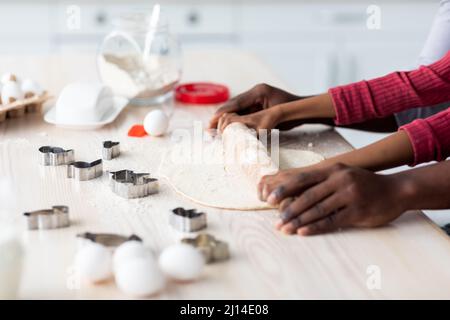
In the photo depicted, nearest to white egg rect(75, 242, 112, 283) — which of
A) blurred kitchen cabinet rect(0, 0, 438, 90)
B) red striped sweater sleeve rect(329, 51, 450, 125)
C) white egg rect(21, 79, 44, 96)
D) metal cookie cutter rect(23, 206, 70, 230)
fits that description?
metal cookie cutter rect(23, 206, 70, 230)

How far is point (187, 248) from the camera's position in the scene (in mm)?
804

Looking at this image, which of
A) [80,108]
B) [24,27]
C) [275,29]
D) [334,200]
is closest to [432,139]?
[334,200]

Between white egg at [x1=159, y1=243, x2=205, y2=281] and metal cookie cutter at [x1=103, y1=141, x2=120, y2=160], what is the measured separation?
42 centimetres

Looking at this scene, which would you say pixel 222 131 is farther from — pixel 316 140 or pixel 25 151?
pixel 25 151

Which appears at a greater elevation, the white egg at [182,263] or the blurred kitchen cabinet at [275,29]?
the blurred kitchen cabinet at [275,29]

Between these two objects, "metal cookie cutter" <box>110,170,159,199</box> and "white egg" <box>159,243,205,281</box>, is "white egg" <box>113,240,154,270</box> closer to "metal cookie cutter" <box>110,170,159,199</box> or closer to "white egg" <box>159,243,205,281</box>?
"white egg" <box>159,243,205,281</box>

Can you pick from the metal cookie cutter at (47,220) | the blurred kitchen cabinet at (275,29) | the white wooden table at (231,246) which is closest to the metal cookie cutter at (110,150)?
the white wooden table at (231,246)

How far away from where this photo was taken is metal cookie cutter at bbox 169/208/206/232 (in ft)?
3.00

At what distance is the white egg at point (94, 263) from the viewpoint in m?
0.78

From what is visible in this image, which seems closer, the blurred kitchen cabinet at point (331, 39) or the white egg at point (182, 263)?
the white egg at point (182, 263)

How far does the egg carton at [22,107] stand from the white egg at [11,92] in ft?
0.04

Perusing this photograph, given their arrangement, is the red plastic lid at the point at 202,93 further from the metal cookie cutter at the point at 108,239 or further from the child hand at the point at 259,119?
the metal cookie cutter at the point at 108,239

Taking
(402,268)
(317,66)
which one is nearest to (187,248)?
(402,268)

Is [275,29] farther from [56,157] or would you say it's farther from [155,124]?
[56,157]
